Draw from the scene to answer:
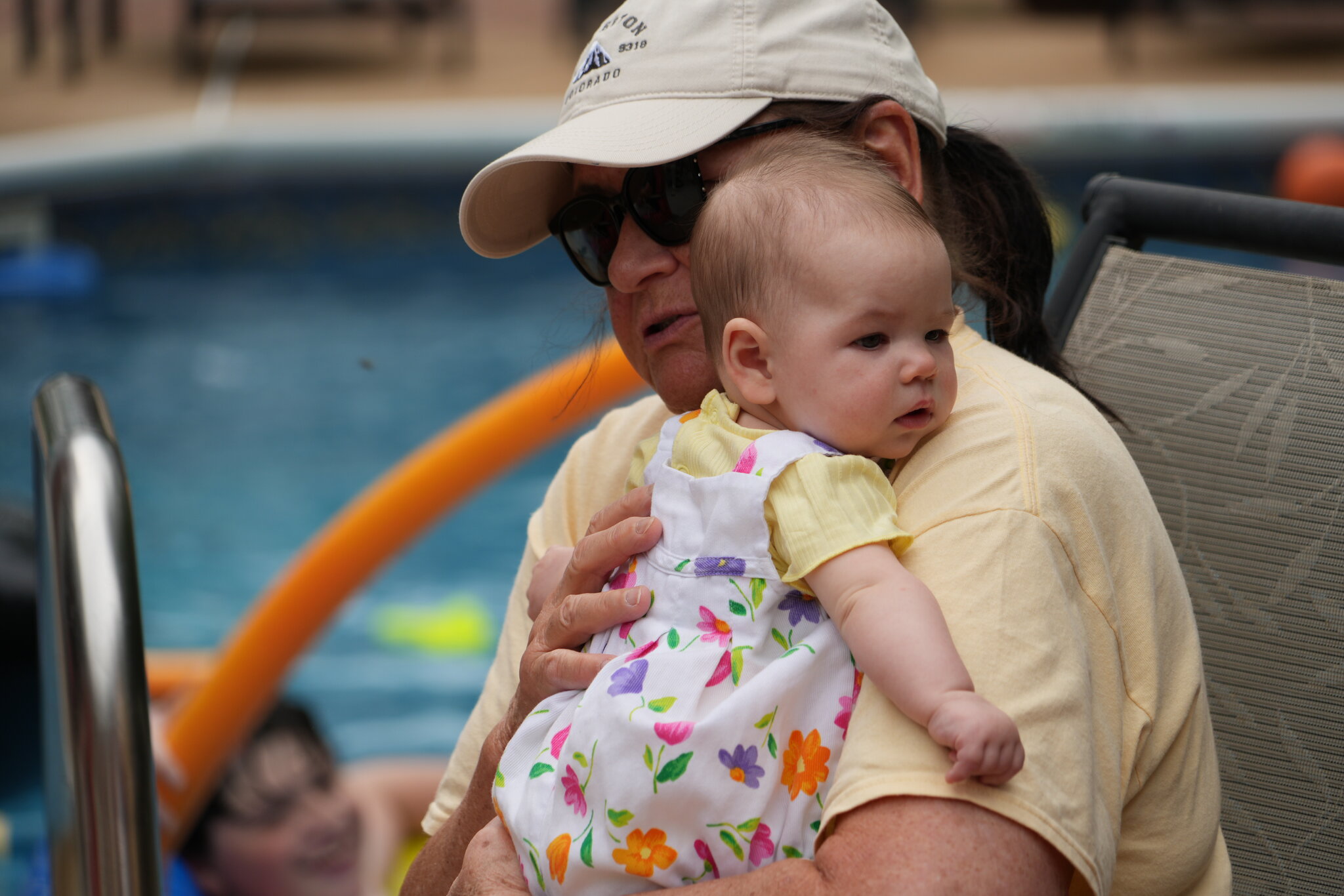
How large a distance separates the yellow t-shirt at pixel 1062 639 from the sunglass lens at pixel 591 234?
0.47 metres

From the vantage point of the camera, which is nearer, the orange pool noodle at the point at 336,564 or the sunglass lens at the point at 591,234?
the sunglass lens at the point at 591,234

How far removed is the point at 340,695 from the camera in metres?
6.23

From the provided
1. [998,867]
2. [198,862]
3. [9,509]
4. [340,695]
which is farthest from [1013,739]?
[340,695]

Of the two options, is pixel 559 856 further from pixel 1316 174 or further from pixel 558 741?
pixel 1316 174

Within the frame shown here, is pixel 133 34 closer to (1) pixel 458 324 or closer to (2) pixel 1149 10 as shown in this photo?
(1) pixel 458 324

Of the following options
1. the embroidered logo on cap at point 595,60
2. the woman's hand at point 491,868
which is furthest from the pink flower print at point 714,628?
the embroidered logo on cap at point 595,60

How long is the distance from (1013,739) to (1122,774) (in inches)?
8.9


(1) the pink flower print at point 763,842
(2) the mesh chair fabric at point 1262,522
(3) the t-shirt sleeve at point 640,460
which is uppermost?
(3) the t-shirt sleeve at point 640,460

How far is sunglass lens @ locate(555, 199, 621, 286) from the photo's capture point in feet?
5.52

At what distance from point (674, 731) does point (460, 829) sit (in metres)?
0.50

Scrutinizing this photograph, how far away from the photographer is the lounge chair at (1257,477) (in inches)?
63.8

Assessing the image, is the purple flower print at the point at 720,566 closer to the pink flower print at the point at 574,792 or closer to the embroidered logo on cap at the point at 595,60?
the pink flower print at the point at 574,792

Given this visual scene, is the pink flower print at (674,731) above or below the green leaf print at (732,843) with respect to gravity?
above

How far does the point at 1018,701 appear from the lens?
1.09 meters
